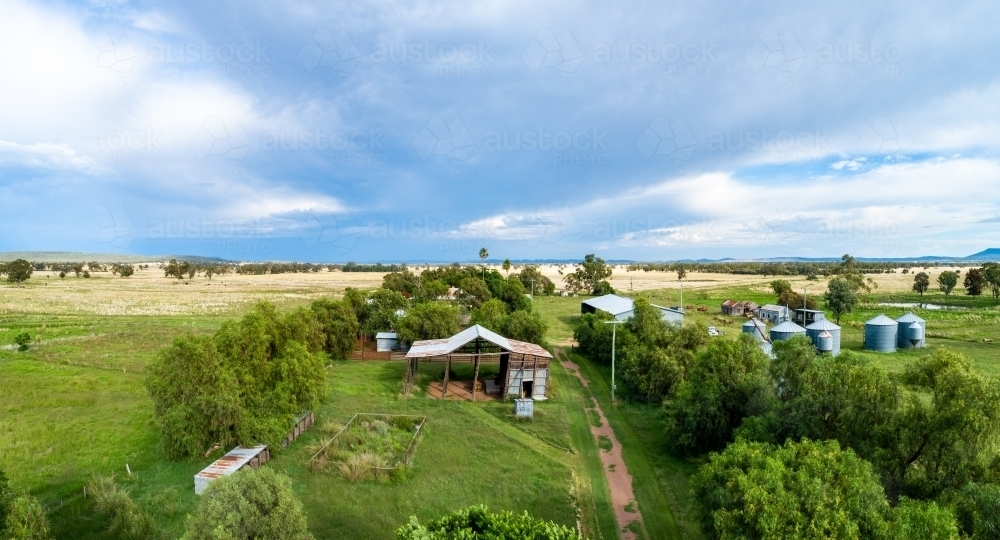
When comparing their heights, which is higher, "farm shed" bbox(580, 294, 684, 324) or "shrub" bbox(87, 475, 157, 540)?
"farm shed" bbox(580, 294, 684, 324)

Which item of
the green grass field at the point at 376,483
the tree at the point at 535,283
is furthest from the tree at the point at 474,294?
the tree at the point at 535,283

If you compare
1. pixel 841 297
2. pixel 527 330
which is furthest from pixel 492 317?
pixel 841 297

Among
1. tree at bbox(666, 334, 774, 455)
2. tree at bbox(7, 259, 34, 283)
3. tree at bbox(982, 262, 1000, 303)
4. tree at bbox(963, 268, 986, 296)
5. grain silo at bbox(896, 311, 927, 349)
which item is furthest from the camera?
tree at bbox(7, 259, 34, 283)

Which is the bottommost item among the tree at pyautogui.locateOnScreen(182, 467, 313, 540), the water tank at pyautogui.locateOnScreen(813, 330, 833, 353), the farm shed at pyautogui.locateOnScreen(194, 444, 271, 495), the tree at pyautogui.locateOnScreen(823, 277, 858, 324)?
the farm shed at pyautogui.locateOnScreen(194, 444, 271, 495)

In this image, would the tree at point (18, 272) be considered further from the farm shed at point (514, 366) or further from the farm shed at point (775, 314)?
the farm shed at point (775, 314)

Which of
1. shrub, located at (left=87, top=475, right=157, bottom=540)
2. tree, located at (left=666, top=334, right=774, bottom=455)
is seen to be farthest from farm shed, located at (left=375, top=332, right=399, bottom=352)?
tree, located at (left=666, top=334, right=774, bottom=455)

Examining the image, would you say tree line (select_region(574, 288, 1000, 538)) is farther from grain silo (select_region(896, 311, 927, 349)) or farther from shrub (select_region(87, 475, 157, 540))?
grain silo (select_region(896, 311, 927, 349))
